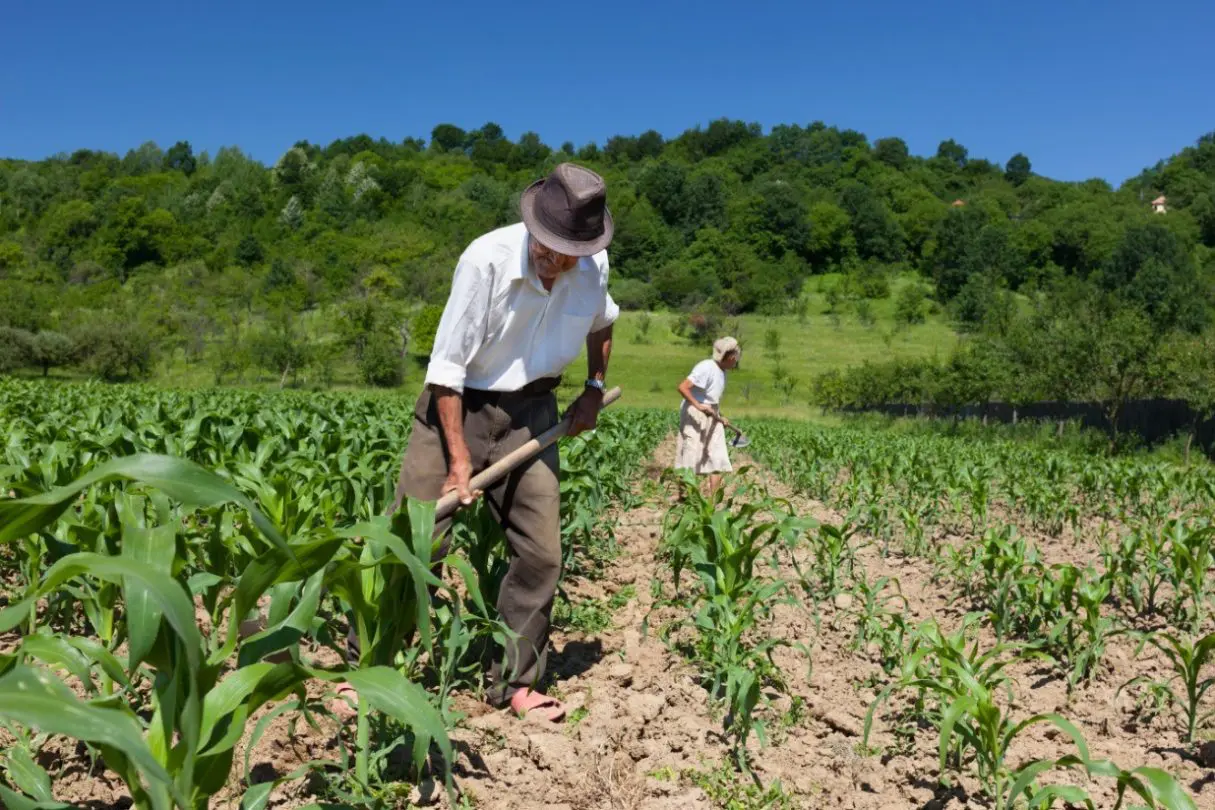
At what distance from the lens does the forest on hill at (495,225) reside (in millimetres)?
54125

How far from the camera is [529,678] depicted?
332 centimetres

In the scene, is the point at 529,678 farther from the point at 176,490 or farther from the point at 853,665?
the point at 176,490

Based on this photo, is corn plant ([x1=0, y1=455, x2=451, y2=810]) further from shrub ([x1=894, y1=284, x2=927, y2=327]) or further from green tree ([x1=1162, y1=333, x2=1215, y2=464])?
shrub ([x1=894, y1=284, x2=927, y2=327])

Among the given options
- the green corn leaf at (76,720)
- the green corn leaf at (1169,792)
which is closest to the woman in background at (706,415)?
the green corn leaf at (1169,792)

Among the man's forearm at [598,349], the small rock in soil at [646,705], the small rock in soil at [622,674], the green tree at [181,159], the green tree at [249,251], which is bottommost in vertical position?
the small rock in soil at [622,674]

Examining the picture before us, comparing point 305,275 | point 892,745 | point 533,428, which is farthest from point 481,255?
point 305,275

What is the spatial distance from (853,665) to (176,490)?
331cm

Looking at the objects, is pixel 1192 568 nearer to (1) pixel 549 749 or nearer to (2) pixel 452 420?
(1) pixel 549 749

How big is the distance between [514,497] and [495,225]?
3110 inches

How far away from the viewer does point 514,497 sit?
345cm

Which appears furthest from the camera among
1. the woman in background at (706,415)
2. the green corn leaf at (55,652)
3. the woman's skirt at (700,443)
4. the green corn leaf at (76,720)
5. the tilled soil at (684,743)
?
the woman's skirt at (700,443)

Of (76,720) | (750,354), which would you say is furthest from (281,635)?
(750,354)

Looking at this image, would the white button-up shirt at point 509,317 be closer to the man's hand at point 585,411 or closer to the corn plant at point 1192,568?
the man's hand at point 585,411

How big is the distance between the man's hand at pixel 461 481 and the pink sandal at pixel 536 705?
30.2 inches
